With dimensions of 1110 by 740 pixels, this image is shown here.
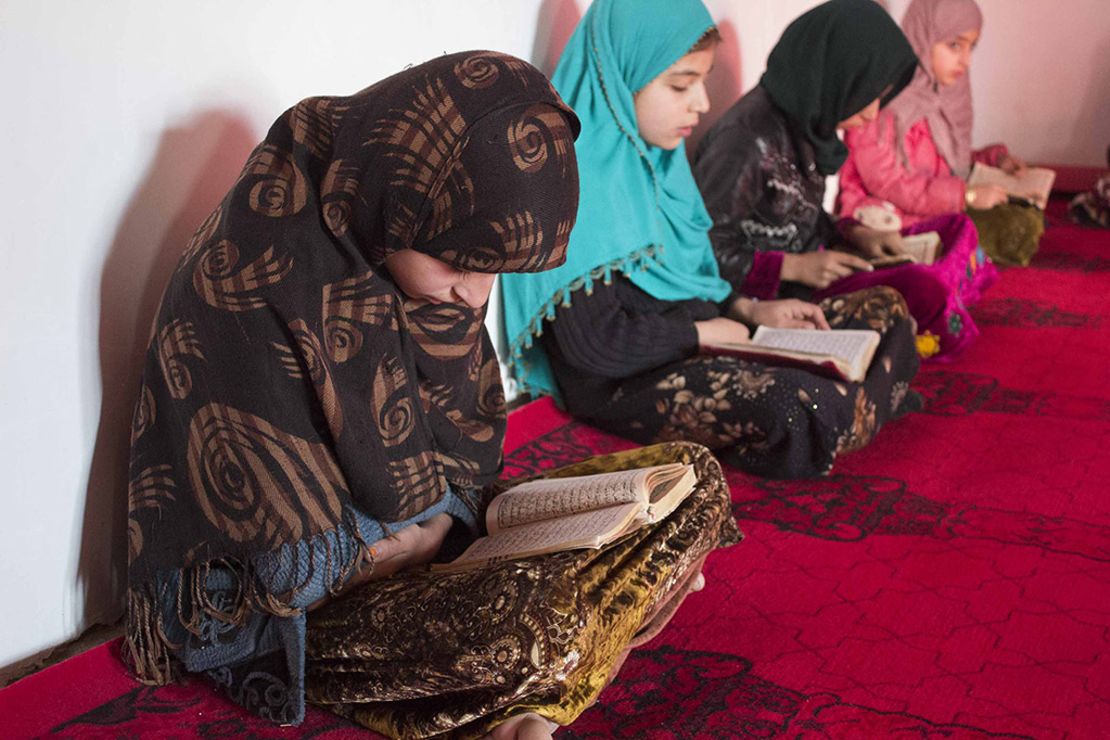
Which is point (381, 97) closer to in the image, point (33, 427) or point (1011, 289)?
point (33, 427)

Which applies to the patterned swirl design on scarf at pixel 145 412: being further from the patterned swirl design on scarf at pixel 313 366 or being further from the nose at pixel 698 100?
the nose at pixel 698 100

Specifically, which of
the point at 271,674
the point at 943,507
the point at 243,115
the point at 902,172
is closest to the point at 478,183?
the point at 243,115

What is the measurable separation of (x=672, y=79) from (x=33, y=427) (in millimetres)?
1488

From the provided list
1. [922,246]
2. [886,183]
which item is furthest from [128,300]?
[886,183]

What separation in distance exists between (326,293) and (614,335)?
1066 millimetres

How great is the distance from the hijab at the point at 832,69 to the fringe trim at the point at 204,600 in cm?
198

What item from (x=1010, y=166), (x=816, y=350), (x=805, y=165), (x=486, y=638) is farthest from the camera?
(x=1010, y=166)

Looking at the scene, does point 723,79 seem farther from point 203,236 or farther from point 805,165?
point 203,236

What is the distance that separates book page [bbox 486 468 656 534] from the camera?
1.57 meters

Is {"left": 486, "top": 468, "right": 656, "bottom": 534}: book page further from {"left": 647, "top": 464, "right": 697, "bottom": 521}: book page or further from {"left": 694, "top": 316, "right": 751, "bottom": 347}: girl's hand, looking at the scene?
{"left": 694, "top": 316, "right": 751, "bottom": 347}: girl's hand

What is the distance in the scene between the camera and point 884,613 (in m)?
1.82

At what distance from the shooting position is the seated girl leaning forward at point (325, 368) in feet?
4.49

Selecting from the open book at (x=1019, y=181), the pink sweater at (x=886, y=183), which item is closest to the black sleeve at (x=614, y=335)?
the pink sweater at (x=886, y=183)

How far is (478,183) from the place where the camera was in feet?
4.47
